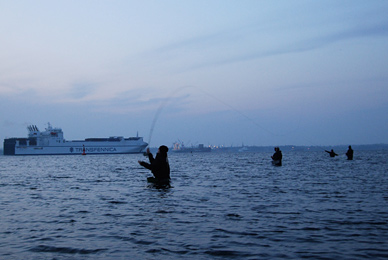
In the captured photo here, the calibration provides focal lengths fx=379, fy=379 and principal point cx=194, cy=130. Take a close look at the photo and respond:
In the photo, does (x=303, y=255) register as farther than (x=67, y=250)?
No

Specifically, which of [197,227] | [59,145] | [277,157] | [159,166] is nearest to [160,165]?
[159,166]

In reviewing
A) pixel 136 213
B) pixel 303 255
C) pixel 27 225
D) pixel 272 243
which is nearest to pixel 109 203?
pixel 136 213

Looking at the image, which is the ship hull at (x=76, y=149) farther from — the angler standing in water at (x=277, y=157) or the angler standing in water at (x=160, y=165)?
the angler standing in water at (x=160, y=165)

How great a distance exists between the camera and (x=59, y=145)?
137 metres

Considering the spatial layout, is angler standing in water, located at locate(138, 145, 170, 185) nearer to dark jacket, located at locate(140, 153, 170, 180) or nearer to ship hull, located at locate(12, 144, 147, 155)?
dark jacket, located at locate(140, 153, 170, 180)

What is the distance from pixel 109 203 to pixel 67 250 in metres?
6.33

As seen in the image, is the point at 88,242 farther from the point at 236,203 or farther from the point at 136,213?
the point at 236,203

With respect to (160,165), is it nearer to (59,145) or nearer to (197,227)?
(197,227)

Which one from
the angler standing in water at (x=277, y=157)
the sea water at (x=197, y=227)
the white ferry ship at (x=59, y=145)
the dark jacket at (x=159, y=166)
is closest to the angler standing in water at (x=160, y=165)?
the dark jacket at (x=159, y=166)

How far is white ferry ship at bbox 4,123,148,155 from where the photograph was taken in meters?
137

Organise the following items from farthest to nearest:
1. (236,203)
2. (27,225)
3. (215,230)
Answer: (236,203), (27,225), (215,230)

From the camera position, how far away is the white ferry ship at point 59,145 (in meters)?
137

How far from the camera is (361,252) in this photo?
660cm

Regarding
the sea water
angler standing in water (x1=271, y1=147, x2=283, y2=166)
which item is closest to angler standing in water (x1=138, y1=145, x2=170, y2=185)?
the sea water
